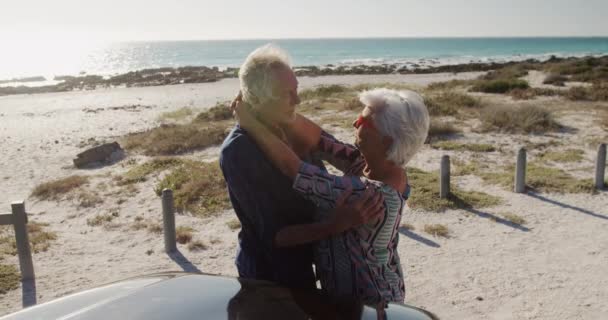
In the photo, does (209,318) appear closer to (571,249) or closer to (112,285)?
(112,285)

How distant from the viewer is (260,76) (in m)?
2.41

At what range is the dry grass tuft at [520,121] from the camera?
15.8 meters

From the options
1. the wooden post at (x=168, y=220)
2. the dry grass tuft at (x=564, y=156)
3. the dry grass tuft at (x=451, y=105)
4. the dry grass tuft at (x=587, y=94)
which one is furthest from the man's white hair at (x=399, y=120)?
the dry grass tuft at (x=587, y=94)

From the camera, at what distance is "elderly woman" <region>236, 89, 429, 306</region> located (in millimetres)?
2391

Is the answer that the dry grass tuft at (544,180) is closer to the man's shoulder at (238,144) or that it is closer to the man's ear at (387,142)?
the man's ear at (387,142)

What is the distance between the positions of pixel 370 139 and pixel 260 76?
595mm

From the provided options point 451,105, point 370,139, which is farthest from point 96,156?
point 370,139

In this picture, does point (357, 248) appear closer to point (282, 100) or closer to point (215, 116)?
point (282, 100)

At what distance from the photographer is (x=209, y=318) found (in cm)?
214

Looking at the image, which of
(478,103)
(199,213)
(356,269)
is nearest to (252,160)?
(356,269)

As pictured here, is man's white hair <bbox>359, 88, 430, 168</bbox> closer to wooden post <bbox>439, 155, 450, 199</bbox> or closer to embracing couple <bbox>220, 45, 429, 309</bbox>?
embracing couple <bbox>220, 45, 429, 309</bbox>

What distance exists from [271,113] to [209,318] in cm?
95

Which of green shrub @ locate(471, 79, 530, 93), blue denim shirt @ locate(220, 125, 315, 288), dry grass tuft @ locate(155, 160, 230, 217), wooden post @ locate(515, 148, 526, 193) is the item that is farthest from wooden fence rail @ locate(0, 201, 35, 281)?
green shrub @ locate(471, 79, 530, 93)

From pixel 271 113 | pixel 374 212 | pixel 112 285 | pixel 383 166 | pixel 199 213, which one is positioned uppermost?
pixel 271 113
